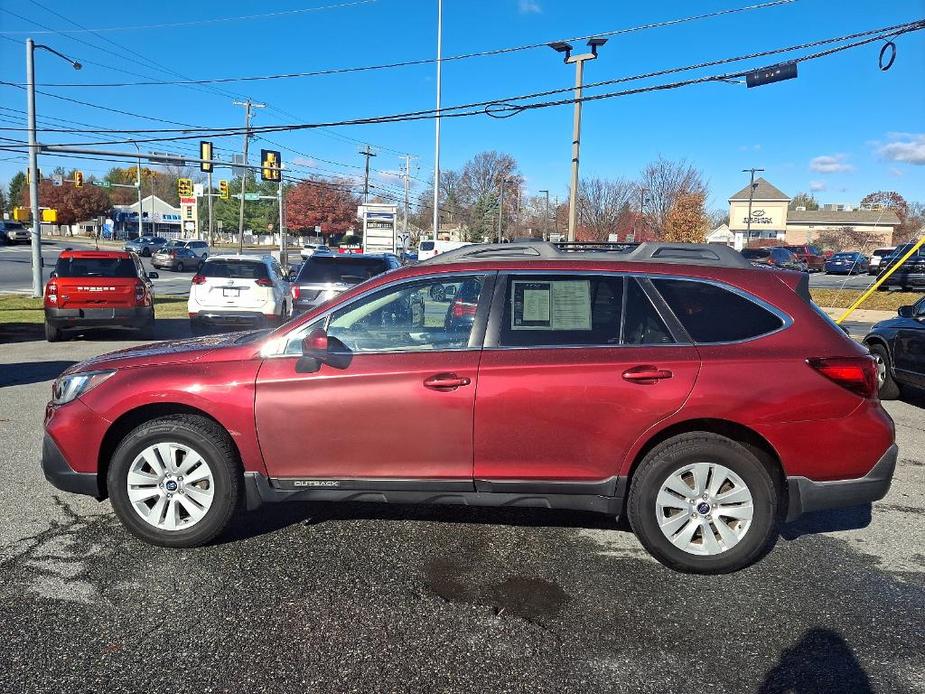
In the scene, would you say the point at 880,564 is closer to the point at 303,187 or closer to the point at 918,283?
the point at 918,283

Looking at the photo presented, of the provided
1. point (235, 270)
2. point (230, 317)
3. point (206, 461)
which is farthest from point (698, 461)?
point (235, 270)

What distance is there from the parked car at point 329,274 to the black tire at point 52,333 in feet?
14.1

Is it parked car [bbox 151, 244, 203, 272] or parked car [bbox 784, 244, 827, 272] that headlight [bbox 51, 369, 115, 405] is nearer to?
parked car [bbox 151, 244, 203, 272]

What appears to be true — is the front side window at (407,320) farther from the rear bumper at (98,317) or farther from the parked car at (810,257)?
the parked car at (810,257)

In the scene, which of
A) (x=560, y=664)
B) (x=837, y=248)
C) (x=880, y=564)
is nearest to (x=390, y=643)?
(x=560, y=664)

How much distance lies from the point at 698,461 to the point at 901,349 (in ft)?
19.4

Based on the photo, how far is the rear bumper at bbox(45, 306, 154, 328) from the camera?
1220 centimetres

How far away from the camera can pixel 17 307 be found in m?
18.6

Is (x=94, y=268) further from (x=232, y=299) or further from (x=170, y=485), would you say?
(x=170, y=485)

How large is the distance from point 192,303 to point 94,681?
35.2 feet

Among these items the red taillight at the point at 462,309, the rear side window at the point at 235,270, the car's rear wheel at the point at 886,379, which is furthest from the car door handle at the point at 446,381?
the rear side window at the point at 235,270

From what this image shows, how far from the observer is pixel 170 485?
394cm

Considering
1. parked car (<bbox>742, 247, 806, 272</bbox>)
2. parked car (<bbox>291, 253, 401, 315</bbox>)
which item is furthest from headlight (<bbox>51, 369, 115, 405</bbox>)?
parked car (<bbox>291, 253, 401, 315</bbox>)

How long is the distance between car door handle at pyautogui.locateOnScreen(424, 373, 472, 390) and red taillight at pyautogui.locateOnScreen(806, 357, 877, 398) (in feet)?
6.06
